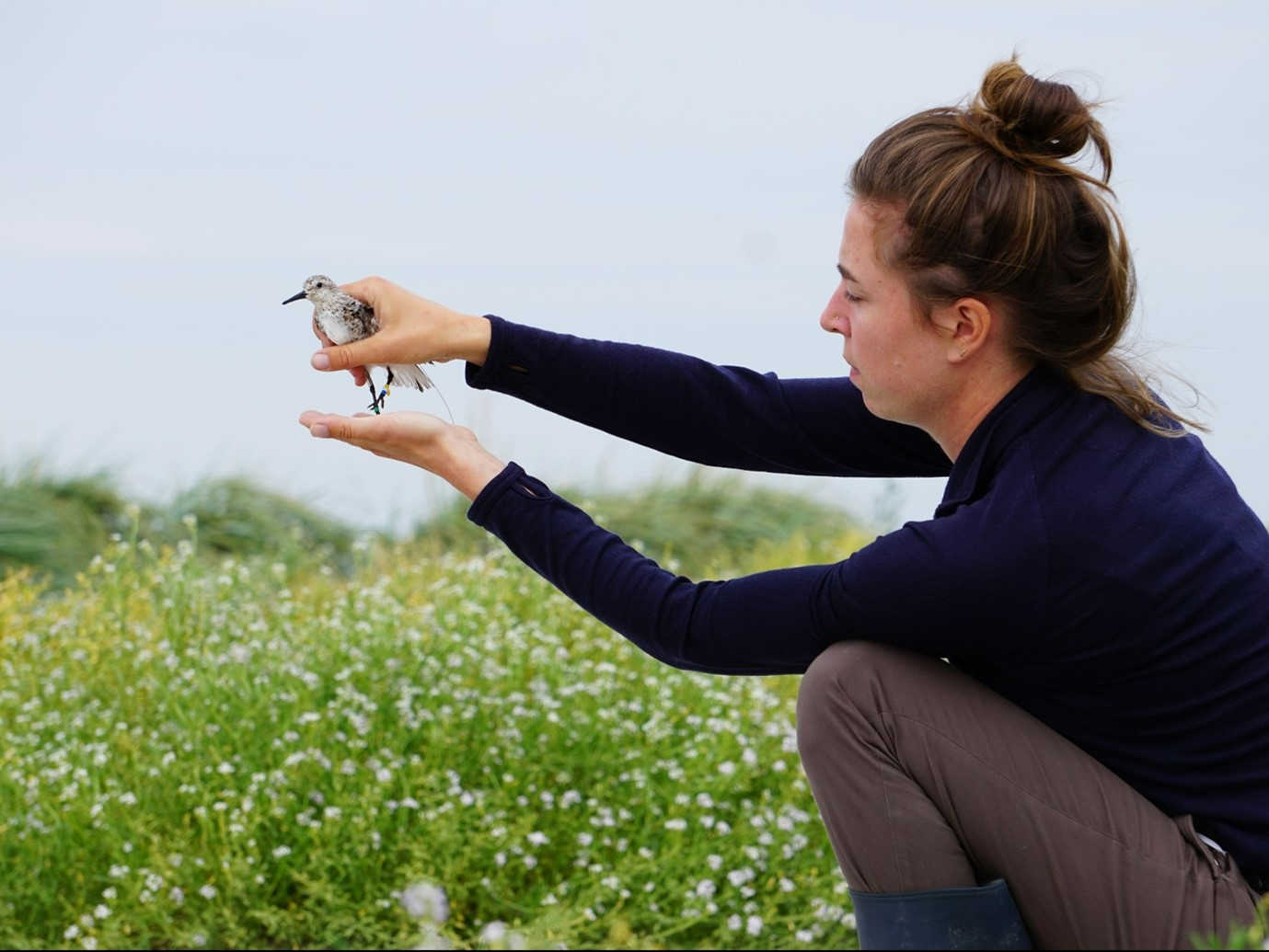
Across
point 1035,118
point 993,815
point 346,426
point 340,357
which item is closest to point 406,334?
point 340,357

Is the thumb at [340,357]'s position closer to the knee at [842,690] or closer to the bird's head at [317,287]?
the bird's head at [317,287]

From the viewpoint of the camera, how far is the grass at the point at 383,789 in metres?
3.00

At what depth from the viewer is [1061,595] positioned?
190 centimetres

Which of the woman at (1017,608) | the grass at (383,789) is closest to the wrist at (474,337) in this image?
the woman at (1017,608)

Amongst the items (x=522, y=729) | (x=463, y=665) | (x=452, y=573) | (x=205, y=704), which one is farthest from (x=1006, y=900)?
(x=452, y=573)

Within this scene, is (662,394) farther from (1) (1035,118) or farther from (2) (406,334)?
(1) (1035,118)

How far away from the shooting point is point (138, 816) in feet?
10.3

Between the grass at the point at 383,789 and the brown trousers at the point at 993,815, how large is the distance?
0.76m

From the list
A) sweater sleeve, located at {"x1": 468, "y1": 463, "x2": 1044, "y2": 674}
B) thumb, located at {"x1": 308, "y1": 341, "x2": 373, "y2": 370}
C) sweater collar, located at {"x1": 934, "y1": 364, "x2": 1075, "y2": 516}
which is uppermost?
thumb, located at {"x1": 308, "y1": 341, "x2": 373, "y2": 370}

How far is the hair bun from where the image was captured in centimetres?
204

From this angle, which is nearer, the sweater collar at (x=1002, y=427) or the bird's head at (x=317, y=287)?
the sweater collar at (x=1002, y=427)

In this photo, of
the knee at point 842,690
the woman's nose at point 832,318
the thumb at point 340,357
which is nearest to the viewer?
the knee at point 842,690

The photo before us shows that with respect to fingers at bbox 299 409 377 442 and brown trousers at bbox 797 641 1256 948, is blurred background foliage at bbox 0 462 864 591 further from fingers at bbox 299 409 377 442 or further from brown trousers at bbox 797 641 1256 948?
brown trousers at bbox 797 641 1256 948

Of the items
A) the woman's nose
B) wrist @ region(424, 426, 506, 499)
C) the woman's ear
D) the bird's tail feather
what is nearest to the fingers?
wrist @ region(424, 426, 506, 499)
